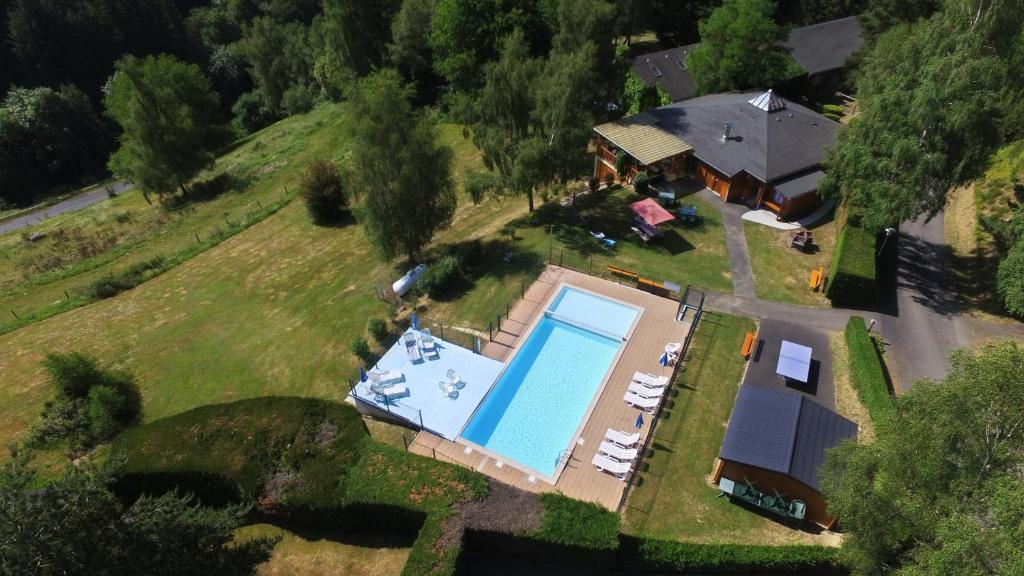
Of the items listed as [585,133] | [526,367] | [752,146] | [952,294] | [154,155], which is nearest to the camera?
[526,367]

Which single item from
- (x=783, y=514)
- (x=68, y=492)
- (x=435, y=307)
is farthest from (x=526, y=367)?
(x=68, y=492)

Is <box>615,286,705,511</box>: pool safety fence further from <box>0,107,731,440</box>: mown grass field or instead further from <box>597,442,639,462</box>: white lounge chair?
<box>0,107,731,440</box>: mown grass field

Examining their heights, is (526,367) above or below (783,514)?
above

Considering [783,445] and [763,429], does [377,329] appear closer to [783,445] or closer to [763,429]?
[763,429]

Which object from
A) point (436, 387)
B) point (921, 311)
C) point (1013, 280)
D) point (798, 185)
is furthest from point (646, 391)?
point (798, 185)

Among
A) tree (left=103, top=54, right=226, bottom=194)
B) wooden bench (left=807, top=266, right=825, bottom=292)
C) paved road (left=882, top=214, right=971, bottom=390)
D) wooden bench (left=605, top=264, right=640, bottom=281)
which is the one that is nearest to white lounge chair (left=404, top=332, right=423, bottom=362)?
wooden bench (left=605, top=264, right=640, bottom=281)

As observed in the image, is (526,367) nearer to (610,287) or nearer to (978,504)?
(610,287)
